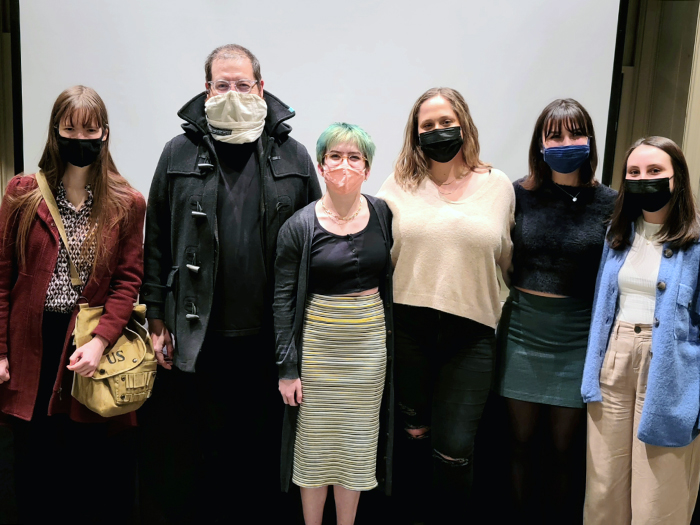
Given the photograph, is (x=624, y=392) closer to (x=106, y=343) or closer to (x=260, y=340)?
(x=260, y=340)

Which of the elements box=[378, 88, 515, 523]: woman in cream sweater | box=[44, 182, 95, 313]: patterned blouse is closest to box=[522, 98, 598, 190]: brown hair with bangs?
box=[378, 88, 515, 523]: woman in cream sweater

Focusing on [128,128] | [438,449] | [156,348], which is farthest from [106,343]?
[128,128]

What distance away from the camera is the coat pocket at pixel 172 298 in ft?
6.95

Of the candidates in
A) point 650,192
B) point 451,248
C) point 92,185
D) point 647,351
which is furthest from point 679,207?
point 92,185

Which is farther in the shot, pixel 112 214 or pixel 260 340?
pixel 260 340

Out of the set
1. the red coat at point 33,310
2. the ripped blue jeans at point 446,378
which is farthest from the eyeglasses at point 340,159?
the red coat at point 33,310

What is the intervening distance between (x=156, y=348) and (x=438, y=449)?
118 cm

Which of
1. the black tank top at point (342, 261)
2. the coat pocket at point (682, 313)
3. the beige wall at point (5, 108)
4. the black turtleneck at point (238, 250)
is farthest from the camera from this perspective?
the beige wall at point (5, 108)

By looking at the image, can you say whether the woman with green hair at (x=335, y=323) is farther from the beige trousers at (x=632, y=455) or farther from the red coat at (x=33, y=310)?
the beige trousers at (x=632, y=455)

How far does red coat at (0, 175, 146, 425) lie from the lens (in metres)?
1.93

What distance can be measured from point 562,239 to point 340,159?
0.91 metres

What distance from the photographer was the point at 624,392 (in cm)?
202

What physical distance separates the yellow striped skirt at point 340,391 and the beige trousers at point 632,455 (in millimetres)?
833

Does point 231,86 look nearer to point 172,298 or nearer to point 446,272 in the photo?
point 172,298
